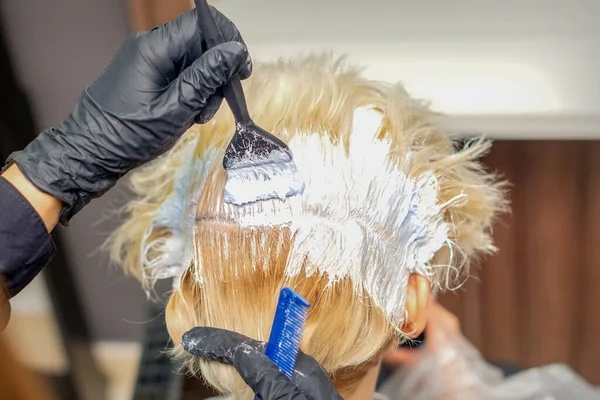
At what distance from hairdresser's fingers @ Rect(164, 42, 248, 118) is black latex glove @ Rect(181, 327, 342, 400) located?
0.27 m

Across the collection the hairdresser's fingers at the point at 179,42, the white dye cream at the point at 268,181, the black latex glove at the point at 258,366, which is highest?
the hairdresser's fingers at the point at 179,42

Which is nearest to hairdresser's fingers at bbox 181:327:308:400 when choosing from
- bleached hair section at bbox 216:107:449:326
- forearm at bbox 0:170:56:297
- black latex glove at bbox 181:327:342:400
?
black latex glove at bbox 181:327:342:400

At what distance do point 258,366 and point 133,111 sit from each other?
12.9 inches

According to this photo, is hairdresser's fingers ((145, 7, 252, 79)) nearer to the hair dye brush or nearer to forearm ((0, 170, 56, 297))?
the hair dye brush

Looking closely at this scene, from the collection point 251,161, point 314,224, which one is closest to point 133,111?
point 251,161

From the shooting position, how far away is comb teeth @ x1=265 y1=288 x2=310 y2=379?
65cm

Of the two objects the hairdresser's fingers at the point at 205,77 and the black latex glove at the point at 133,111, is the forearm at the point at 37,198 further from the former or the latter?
the hairdresser's fingers at the point at 205,77

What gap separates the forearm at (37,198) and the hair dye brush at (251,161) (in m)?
0.21

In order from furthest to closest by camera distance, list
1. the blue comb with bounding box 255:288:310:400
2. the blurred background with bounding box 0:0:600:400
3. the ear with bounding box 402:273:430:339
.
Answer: the blurred background with bounding box 0:0:600:400 → the ear with bounding box 402:273:430:339 → the blue comb with bounding box 255:288:310:400

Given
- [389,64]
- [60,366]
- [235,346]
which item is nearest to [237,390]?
[235,346]

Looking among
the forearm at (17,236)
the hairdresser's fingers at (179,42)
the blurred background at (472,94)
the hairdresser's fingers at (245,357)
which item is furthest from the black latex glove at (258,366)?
the blurred background at (472,94)

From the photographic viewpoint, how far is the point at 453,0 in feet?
4.48

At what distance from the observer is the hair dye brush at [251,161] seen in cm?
70

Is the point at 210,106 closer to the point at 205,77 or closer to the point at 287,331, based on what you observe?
the point at 205,77
